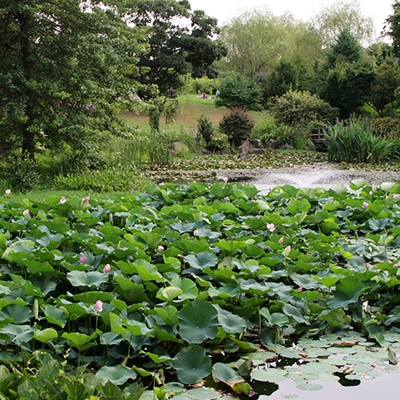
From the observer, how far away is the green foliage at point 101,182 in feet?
28.7

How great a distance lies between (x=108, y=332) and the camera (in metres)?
2.52

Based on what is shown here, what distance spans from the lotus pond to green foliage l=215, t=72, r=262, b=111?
23001 mm

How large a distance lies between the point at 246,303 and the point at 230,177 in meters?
9.32

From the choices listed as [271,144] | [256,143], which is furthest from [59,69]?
[271,144]

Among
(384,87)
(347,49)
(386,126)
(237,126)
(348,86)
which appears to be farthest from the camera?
(347,49)

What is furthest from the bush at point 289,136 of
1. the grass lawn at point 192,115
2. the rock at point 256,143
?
the grass lawn at point 192,115

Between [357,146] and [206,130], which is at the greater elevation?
[206,130]

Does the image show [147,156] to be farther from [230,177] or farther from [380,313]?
[380,313]

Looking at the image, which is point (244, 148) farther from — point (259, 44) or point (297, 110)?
point (259, 44)

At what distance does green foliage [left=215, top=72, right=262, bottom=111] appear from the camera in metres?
26.8

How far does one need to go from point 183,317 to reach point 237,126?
1698cm

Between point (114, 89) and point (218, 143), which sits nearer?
point (114, 89)

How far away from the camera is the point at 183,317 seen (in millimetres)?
2586

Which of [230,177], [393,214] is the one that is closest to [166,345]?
[393,214]
